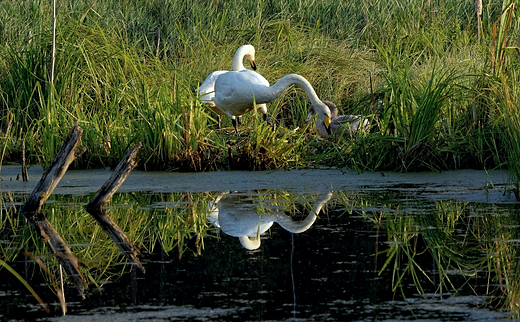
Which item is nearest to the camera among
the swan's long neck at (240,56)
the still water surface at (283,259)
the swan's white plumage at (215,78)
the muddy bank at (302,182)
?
the still water surface at (283,259)

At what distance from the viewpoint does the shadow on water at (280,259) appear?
3256 mm

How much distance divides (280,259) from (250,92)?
15.8 ft

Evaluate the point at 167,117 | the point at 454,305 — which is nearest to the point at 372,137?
the point at 167,117

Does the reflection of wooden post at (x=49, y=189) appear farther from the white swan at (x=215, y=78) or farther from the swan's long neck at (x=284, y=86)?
the white swan at (x=215, y=78)

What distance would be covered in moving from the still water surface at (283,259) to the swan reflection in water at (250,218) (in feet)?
0.04

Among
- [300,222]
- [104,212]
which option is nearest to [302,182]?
[300,222]

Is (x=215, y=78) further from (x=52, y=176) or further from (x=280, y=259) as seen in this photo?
(x=280, y=259)

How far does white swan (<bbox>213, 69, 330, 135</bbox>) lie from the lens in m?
8.63

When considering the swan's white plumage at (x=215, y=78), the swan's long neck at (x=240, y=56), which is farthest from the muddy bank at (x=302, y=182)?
the swan's long neck at (x=240, y=56)

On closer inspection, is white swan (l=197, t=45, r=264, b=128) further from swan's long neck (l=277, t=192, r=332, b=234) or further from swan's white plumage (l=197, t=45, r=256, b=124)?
swan's long neck (l=277, t=192, r=332, b=234)

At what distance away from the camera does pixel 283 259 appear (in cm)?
416

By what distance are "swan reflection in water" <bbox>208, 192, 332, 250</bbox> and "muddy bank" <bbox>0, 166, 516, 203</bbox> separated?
0.68m

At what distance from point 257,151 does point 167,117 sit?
916 millimetres

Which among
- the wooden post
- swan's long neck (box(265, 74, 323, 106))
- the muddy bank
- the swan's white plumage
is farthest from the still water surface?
the swan's white plumage
